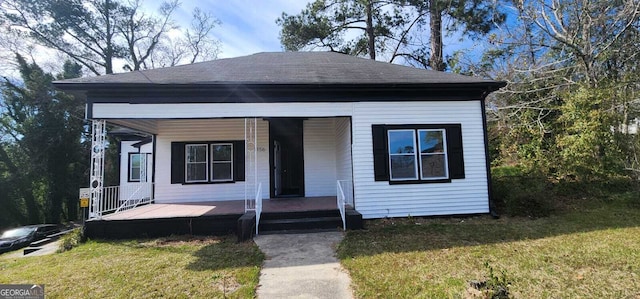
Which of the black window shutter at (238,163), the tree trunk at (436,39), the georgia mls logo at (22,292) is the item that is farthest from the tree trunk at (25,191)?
the tree trunk at (436,39)

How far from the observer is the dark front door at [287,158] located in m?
9.58

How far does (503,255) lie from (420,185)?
2971 millimetres

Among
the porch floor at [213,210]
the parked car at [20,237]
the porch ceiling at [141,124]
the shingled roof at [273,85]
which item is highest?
the shingled roof at [273,85]

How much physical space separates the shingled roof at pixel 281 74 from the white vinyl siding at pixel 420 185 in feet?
2.14

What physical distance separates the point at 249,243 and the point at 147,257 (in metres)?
1.67

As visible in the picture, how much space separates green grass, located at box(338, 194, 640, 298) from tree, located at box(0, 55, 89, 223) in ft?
76.2

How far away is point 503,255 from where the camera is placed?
4566mm

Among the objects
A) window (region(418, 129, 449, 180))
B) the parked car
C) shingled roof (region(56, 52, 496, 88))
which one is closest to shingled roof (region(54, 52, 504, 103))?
shingled roof (region(56, 52, 496, 88))

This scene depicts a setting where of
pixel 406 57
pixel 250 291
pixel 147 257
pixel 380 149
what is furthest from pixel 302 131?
pixel 406 57

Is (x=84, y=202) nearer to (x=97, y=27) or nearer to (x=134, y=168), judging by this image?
(x=134, y=168)

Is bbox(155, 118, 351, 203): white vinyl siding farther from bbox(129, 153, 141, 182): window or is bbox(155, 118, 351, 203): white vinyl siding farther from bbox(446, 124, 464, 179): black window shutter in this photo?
bbox(129, 153, 141, 182): window

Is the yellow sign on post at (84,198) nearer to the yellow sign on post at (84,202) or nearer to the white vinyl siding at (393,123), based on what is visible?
the yellow sign on post at (84,202)

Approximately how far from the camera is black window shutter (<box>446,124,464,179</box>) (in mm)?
7504

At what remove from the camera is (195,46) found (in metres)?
24.3
